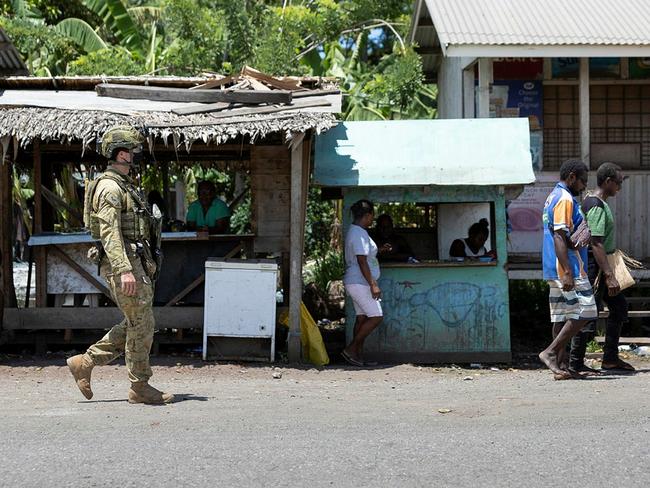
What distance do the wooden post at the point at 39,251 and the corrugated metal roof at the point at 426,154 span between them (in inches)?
120

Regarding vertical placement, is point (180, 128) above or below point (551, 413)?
above

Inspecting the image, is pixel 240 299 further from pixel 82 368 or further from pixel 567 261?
pixel 567 261

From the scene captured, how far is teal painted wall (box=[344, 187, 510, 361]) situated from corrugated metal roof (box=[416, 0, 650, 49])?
1918 millimetres

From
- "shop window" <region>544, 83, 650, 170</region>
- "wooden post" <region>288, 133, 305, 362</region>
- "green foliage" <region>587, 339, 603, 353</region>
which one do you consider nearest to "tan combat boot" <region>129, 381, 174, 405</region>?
"wooden post" <region>288, 133, 305, 362</region>

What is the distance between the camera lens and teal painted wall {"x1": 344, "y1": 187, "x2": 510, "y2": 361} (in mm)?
9820

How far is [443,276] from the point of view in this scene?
9.82 metres

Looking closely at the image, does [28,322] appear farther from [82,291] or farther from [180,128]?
[180,128]

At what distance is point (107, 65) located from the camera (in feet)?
56.0

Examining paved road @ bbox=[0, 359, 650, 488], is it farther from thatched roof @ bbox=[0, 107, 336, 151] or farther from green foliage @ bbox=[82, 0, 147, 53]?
green foliage @ bbox=[82, 0, 147, 53]

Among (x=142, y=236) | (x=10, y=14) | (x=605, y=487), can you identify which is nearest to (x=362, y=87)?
(x=10, y=14)

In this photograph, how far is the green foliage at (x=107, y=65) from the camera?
17062 millimetres

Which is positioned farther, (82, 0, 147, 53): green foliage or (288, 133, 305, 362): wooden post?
(82, 0, 147, 53): green foliage

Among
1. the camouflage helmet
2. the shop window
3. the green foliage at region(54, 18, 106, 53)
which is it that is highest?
the green foliage at region(54, 18, 106, 53)

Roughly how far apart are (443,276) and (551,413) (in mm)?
3087
